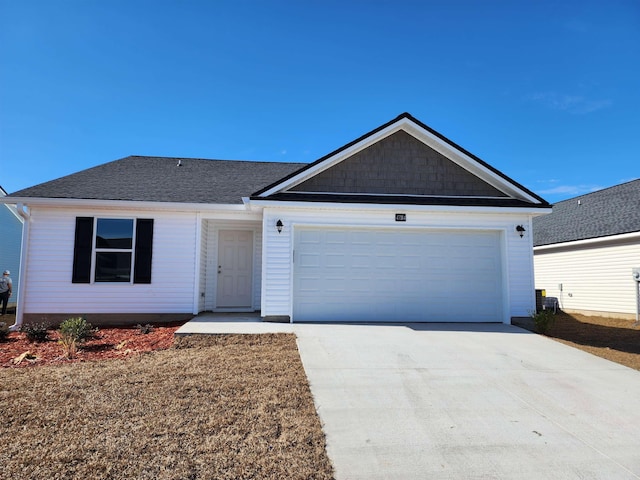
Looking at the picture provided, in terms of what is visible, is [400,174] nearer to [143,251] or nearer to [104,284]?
[143,251]

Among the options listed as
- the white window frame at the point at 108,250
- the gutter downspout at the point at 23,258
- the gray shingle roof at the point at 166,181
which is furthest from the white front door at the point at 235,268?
the gutter downspout at the point at 23,258

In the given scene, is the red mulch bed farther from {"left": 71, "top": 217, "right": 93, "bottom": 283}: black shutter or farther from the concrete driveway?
the concrete driveway

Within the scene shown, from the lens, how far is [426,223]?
9164 millimetres

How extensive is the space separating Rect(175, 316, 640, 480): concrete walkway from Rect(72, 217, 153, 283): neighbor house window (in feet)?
16.2

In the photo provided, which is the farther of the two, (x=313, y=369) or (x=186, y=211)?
(x=186, y=211)

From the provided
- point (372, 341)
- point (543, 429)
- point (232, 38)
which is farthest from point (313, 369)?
point (232, 38)

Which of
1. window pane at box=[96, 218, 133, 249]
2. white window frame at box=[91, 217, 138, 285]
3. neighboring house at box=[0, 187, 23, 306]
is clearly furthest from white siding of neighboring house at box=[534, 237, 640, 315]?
neighboring house at box=[0, 187, 23, 306]

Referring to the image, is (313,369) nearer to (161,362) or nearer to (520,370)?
(161,362)

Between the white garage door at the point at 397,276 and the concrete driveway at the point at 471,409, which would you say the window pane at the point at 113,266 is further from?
the concrete driveway at the point at 471,409

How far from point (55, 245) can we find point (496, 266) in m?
10.7

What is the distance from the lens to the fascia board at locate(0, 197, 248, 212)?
894cm

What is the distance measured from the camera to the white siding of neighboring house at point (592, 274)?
1312 cm

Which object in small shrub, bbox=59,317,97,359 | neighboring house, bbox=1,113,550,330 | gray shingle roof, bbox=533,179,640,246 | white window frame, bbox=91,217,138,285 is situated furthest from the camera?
gray shingle roof, bbox=533,179,640,246

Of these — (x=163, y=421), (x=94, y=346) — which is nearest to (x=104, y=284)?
(x=94, y=346)
